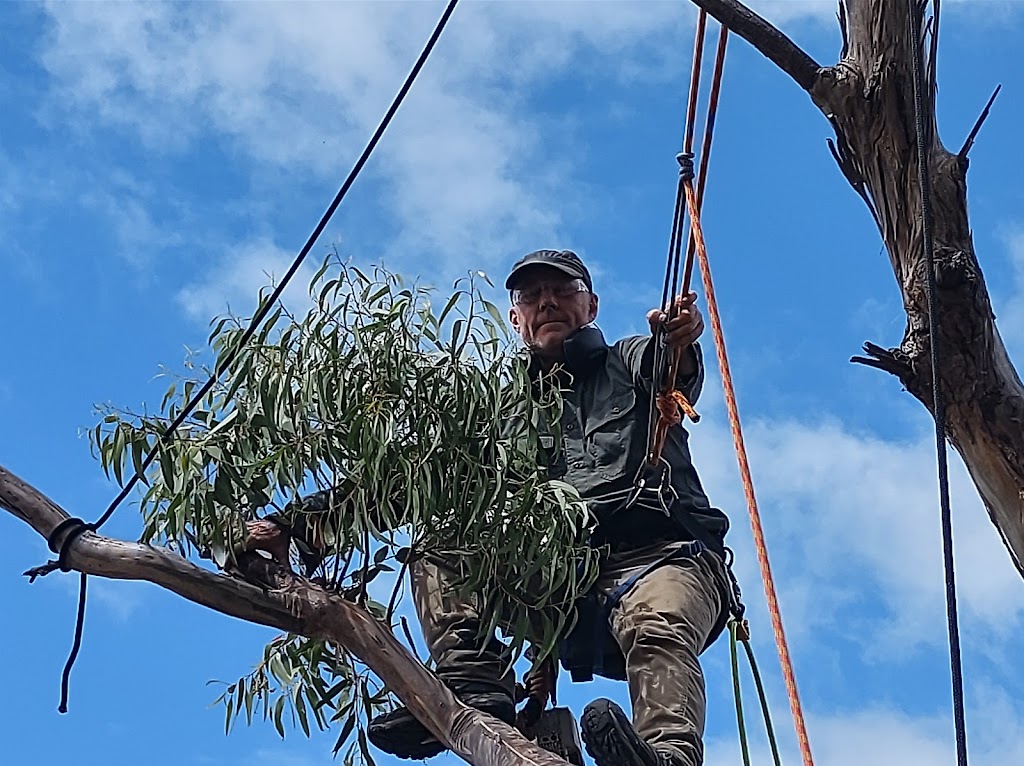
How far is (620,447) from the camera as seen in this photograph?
3432 mm

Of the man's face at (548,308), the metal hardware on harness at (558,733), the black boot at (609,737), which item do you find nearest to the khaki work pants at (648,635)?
the metal hardware on harness at (558,733)

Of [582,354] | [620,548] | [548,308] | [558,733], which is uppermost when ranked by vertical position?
[548,308]

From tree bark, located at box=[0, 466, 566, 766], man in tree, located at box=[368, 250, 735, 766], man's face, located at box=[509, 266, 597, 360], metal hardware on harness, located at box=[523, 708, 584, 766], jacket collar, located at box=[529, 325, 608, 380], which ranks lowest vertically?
tree bark, located at box=[0, 466, 566, 766]

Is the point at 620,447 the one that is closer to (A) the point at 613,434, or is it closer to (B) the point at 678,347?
(A) the point at 613,434

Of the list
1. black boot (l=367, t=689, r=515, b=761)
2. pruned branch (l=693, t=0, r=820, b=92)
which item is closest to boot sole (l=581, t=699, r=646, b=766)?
black boot (l=367, t=689, r=515, b=761)

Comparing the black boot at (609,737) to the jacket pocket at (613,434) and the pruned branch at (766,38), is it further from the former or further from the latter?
the pruned branch at (766,38)

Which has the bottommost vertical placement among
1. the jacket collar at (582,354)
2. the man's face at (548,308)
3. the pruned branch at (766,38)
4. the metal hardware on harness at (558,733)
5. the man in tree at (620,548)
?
the metal hardware on harness at (558,733)

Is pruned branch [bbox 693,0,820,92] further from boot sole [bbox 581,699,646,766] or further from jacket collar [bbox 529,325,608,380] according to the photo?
boot sole [bbox 581,699,646,766]

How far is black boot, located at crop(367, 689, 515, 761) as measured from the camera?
3070mm

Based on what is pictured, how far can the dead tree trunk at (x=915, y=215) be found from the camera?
9.97 feet

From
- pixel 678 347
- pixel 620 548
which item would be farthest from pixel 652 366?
pixel 620 548

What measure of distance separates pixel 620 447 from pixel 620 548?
0.67 feet

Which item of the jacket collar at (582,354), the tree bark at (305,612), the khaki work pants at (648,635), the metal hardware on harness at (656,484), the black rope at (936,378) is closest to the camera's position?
the black rope at (936,378)

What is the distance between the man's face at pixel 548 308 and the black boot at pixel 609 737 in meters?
1.07
